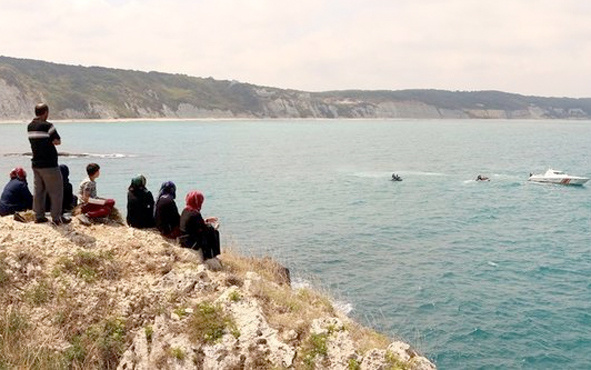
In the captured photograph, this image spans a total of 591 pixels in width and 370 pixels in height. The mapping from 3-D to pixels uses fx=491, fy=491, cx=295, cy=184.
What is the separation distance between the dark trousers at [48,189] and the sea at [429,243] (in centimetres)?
972

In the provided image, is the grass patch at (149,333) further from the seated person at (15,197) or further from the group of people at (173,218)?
the seated person at (15,197)

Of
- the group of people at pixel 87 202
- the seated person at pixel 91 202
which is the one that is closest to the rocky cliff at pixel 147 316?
the group of people at pixel 87 202

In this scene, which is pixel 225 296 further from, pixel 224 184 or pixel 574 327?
pixel 224 184

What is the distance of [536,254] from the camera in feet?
103

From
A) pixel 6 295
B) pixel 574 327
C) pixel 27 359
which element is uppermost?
pixel 6 295

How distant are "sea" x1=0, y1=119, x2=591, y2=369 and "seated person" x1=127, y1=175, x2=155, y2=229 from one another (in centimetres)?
811

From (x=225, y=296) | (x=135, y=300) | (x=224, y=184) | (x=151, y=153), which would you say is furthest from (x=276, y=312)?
(x=151, y=153)

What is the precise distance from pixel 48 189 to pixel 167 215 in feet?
9.19

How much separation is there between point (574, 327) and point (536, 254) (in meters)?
11.6

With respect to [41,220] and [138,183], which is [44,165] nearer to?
[41,220]

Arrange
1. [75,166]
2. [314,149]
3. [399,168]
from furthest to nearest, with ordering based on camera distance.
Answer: [314,149] < [399,168] < [75,166]

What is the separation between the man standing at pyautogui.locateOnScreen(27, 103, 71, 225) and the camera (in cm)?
1087

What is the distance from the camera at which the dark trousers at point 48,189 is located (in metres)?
11.4

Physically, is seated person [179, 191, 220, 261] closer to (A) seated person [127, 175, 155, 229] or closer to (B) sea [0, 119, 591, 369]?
(A) seated person [127, 175, 155, 229]
